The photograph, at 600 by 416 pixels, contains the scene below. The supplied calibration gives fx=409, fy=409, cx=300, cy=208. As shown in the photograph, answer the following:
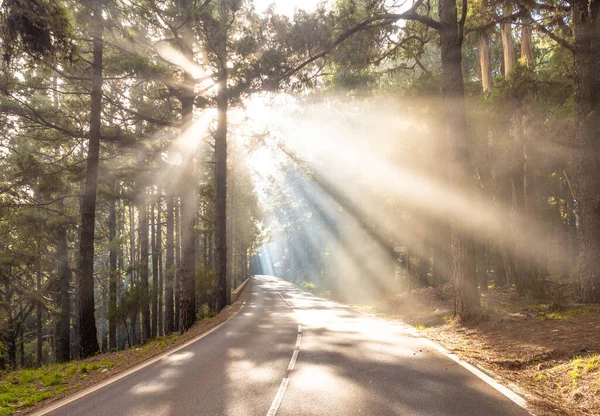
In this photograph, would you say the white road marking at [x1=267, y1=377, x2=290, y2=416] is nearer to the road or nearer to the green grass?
the road

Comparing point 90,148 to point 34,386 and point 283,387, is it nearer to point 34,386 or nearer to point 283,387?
point 34,386

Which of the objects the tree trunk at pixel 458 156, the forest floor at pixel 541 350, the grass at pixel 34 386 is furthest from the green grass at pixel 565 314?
the grass at pixel 34 386

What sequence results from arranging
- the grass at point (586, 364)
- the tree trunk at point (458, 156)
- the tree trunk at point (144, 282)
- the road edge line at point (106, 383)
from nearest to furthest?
1. the grass at point (586, 364)
2. the road edge line at point (106, 383)
3. the tree trunk at point (458, 156)
4. the tree trunk at point (144, 282)

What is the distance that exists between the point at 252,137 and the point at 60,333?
1559 centimetres

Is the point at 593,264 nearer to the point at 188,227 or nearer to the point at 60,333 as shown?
the point at 188,227

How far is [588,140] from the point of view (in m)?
11.5

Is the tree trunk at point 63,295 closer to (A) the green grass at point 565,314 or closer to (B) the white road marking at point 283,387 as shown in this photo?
(B) the white road marking at point 283,387

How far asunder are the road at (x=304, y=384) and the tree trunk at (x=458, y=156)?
1971 mm

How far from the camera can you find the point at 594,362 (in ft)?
20.2

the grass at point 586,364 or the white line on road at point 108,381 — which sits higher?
the grass at point 586,364

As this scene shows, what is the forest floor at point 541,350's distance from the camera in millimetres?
5414

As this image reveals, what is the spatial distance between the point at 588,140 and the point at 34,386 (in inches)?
592

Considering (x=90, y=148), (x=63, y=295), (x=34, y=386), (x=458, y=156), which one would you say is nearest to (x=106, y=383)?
(x=34, y=386)

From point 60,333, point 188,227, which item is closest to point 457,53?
point 188,227
